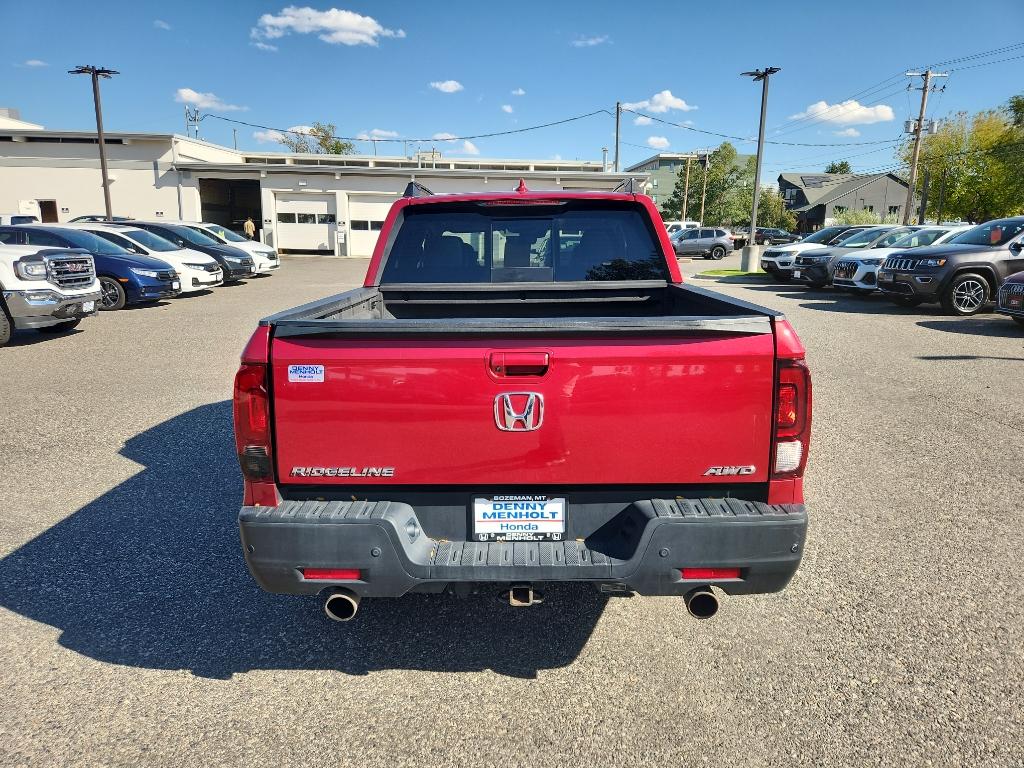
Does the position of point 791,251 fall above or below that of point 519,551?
above

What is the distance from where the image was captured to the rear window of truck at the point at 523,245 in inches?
162

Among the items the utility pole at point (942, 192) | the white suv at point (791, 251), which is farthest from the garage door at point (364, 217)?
the utility pole at point (942, 192)

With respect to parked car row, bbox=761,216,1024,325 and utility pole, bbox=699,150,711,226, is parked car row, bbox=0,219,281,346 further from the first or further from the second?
utility pole, bbox=699,150,711,226

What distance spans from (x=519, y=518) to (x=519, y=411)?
0.42 m

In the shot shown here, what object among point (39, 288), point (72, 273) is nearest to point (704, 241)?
point (72, 273)

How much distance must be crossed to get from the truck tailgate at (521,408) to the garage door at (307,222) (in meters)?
37.9

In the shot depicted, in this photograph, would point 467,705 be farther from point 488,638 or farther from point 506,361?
point 506,361

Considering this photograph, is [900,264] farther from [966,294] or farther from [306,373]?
[306,373]

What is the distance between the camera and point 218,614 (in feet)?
10.8

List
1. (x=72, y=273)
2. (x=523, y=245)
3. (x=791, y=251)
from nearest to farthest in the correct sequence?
1. (x=523, y=245)
2. (x=72, y=273)
3. (x=791, y=251)

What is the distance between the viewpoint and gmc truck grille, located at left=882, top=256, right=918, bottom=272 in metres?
13.5

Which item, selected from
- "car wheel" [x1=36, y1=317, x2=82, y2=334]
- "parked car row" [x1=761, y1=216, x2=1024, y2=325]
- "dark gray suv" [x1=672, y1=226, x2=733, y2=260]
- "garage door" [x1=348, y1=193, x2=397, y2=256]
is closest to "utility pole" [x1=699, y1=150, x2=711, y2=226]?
"dark gray suv" [x1=672, y1=226, x2=733, y2=260]

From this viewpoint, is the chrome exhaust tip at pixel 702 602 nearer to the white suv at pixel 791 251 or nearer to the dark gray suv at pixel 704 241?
the white suv at pixel 791 251

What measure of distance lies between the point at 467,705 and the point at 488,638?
0.48 meters
